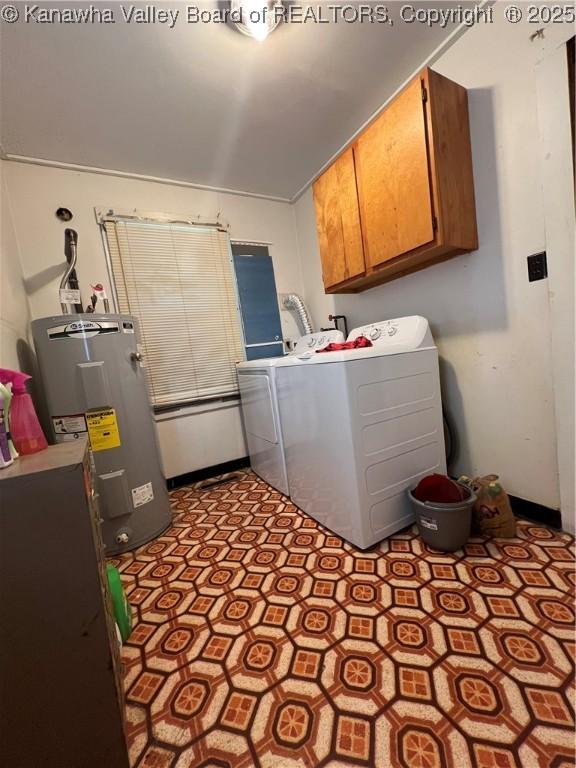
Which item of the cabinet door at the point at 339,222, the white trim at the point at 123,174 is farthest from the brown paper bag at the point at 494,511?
the white trim at the point at 123,174

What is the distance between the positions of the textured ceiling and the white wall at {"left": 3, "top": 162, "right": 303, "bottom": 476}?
153mm

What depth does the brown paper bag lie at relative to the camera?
136 centimetres

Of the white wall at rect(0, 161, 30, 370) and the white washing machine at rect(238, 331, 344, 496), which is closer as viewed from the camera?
the white wall at rect(0, 161, 30, 370)

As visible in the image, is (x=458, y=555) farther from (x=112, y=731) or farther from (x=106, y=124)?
(x=106, y=124)

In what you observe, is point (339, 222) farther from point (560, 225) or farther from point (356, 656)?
point (356, 656)

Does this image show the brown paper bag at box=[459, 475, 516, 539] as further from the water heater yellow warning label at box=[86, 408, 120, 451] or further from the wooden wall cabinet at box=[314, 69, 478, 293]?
the water heater yellow warning label at box=[86, 408, 120, 451]

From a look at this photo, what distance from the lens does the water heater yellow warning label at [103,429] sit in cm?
155

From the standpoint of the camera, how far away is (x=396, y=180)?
150cm

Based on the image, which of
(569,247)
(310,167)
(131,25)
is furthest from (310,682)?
(310,167)

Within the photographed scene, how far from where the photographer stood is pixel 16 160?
1.92m

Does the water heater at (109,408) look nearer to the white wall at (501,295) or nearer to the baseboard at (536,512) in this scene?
the white wall at (501,295)

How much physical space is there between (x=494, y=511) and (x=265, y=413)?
138 centimetres

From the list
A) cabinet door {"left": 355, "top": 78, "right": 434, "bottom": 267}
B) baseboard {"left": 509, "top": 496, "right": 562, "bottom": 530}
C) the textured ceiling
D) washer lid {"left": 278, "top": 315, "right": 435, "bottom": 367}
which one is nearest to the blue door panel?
the textured ceiling

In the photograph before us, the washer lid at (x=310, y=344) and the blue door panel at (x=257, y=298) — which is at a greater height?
the blue door panel at (x=257, y=298)
